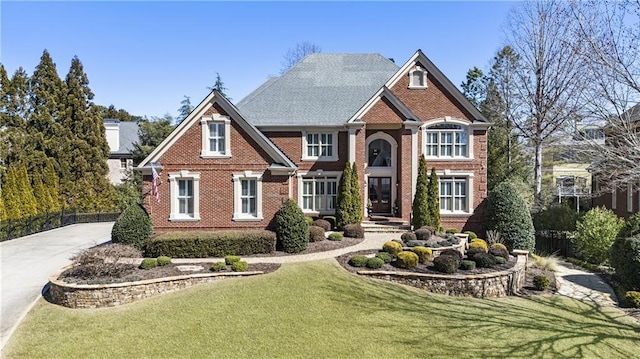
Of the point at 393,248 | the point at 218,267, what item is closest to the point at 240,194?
the point at 218,267

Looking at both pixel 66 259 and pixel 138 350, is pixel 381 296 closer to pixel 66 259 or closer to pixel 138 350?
pixel 138 350

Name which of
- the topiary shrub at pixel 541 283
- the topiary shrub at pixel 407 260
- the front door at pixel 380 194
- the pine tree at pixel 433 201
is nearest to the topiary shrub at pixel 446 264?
the topiary shrub at pixel 407 260

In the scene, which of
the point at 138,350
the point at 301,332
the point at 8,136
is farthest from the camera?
the point at 8,136

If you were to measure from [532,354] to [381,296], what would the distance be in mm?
4360

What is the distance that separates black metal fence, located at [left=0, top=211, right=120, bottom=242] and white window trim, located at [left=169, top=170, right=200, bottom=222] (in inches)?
490

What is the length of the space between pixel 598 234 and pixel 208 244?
62.5ft


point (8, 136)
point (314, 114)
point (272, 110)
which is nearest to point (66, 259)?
point (272, 110)

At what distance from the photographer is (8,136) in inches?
1137

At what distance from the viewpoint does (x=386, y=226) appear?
21.4 m

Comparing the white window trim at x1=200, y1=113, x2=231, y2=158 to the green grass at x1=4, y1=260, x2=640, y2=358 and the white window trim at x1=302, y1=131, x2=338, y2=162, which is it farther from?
the green grass at x1=4, y1=260, x2=640, y2=358

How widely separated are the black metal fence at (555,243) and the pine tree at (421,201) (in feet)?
27.1

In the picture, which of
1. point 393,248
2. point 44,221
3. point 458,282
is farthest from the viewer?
point 44,221

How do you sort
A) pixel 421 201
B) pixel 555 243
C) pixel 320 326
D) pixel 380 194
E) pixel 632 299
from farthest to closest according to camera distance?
pixel 380 194 → pixel 555 243 → pixel 421 201 → pixel 632 299 → pixel 320 326

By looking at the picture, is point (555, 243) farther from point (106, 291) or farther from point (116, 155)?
point (116, 155)
